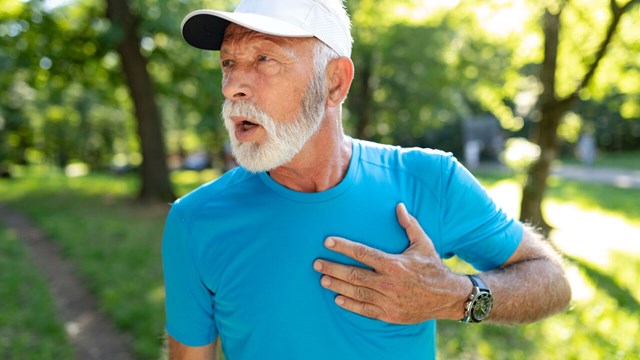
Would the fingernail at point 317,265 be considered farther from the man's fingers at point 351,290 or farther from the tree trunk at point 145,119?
the tree trunk at point 145,119

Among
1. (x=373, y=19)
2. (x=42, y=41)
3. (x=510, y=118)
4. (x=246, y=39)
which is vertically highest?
(x=373, y=19)

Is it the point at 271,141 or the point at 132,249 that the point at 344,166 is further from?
the point at 132,249

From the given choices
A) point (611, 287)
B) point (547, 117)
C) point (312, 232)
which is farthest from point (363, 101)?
point (312, 232)

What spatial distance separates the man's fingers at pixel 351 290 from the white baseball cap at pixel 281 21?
0.81 m

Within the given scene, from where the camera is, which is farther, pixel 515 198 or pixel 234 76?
pixel 515 198

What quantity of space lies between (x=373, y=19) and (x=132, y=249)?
10842 mm

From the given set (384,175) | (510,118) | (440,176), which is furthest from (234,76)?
(510,118)

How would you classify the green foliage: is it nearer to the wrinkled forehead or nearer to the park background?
the park background

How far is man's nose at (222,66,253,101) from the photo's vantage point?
178cm

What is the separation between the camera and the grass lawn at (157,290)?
4.97 metres

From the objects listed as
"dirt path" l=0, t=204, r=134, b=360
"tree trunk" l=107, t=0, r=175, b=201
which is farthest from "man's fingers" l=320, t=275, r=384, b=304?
"tree trunk" l=107, t=0, r=175, b=201

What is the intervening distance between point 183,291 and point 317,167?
0.64m

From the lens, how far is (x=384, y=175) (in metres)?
1.96

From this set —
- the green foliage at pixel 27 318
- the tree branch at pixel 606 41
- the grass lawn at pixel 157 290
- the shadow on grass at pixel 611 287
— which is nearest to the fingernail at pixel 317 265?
the grass lawn at pixel 157 290
